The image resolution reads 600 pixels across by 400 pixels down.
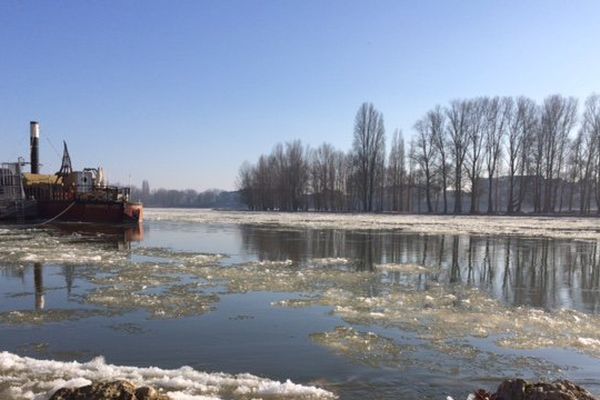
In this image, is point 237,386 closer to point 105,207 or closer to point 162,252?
point 162,252

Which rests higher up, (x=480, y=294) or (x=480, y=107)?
(x=480, y=107)

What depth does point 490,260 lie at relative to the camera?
18578 mm

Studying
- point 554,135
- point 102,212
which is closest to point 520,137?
point 554,135

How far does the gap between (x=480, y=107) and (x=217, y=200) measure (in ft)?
453

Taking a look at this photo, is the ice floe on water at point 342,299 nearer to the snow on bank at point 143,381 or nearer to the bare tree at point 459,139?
the snow on bank at point 143,381

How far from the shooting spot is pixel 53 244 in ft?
74.7

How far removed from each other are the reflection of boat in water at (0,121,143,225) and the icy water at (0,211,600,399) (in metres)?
24.3

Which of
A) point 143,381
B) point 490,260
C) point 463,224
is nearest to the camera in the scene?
point 143,381

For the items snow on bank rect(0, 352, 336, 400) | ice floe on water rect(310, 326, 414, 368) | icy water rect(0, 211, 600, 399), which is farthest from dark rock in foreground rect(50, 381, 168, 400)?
ice floe on water rect(310, 326, 414, 368)

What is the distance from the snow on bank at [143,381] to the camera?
5.54 m

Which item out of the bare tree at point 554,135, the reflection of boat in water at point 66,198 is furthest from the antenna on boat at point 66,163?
the bare tree at point 554,135

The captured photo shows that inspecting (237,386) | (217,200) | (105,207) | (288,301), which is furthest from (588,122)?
(217,200)

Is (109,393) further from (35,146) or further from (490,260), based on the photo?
(35,146)

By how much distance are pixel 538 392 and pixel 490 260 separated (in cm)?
1512
